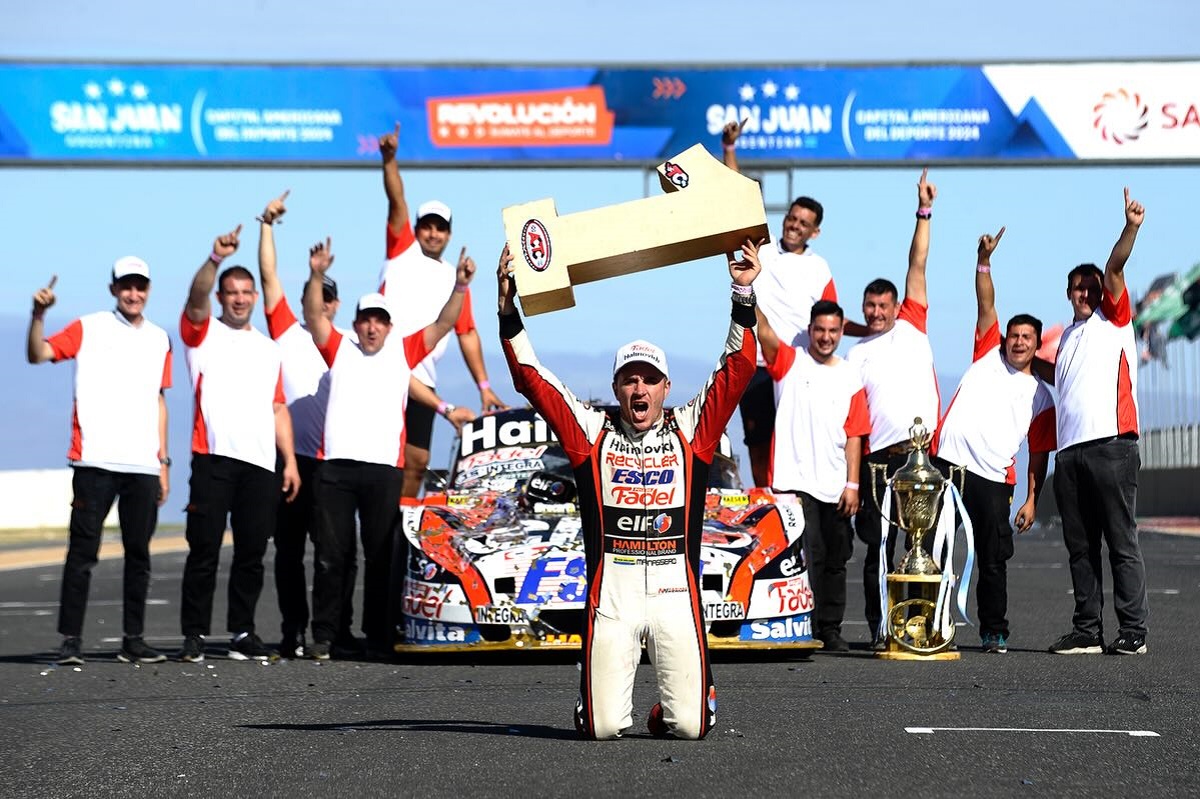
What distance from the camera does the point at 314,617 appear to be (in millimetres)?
12141

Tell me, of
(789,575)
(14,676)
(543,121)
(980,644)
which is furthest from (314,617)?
(543,121)

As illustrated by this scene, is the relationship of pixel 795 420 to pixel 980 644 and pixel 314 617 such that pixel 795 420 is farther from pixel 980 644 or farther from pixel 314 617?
pixel 314 617

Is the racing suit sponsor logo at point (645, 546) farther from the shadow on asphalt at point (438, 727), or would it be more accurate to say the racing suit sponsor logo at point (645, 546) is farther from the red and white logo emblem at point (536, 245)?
the red and white logo emblem at point (536, 245)

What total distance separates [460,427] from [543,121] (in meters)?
15.2

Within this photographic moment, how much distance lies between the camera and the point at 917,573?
11742mm

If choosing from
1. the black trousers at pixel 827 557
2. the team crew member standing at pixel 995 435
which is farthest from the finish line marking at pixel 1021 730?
the black trousers at pixel 827 557

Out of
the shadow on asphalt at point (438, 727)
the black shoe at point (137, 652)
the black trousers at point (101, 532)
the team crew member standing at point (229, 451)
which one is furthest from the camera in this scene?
the team crew member standing at point (229, 451)

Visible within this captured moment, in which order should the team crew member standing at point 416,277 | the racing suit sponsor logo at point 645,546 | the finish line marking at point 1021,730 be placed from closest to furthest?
the finish line marking at point 1021,730 → the racing suit sponsor logo at point 645,546 → the team crew member standing at point 416,277

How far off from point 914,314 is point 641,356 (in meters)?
4.61

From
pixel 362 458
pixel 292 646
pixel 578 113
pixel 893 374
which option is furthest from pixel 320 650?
pixel 578 113

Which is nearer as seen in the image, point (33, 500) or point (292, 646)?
point (292, 646)

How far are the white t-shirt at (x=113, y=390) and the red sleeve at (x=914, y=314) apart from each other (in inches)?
174

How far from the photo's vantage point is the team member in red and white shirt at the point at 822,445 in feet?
40.0

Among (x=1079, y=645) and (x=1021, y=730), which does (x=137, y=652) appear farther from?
(x=1021, y=730)
